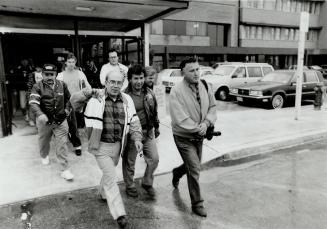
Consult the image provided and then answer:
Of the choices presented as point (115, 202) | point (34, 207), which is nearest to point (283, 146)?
point (115, 202)

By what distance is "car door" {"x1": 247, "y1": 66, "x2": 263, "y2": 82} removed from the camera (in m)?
14.8

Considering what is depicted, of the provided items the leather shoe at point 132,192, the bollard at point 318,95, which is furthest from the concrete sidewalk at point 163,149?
the bollard at point 318,95

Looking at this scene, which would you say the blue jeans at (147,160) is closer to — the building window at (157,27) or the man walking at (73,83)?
the man walking at (73,83)

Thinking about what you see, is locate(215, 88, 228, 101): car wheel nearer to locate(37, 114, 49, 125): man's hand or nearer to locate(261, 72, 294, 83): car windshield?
locate(261, 72, 294, 83): car windshield

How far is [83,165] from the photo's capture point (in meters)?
5.53

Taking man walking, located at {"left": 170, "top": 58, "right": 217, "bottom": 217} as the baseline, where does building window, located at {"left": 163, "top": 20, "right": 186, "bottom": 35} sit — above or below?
above

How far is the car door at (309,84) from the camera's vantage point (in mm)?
Result: 12727

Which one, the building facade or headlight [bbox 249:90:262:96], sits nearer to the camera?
headlight [bbox 249:90:262:96]

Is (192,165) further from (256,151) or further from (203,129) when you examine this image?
(256,151)

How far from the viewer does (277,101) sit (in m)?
12.1

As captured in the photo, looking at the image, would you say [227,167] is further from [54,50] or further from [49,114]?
[54,50]

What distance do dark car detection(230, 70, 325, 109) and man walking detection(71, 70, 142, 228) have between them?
8991mm

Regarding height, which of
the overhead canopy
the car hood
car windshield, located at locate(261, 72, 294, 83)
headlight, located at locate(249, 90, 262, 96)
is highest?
the overhead canopy

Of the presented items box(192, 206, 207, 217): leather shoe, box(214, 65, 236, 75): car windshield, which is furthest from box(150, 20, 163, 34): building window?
box(192, 206, 207, 217): leather shoe
